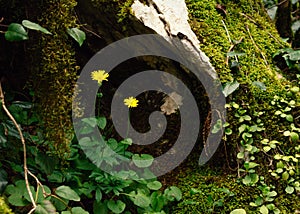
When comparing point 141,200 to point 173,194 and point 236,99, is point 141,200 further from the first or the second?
point 236,99

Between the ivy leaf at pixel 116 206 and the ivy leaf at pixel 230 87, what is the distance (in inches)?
27.4

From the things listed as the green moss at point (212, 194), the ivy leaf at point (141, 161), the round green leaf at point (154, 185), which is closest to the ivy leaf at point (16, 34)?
the ivy leaf at point (141, 161)

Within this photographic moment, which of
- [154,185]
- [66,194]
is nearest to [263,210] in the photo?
[154,185]

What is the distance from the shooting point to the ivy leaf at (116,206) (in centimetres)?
177

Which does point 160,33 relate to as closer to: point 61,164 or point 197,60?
point 197,60

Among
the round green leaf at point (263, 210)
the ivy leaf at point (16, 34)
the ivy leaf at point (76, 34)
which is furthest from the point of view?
the round green leaf at point (263, 210)

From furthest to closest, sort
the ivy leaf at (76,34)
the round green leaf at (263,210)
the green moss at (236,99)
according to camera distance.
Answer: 1. the green moss at (236,99)
2. the round green leaf at (263,210)
3. the ivy leaf at (76,34)

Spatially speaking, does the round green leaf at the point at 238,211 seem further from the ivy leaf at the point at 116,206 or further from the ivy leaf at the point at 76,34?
the ivy leaf at the point at 76,34

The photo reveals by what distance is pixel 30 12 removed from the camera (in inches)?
69.8

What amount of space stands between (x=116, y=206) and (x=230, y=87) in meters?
0.77

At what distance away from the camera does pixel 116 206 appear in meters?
1.79

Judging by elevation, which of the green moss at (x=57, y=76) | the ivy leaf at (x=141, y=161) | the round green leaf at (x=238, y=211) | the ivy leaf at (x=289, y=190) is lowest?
the ivy leaf at (x=289, y=190)

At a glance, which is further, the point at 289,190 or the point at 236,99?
the point at 236,99

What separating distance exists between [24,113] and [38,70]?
0.22 meters
